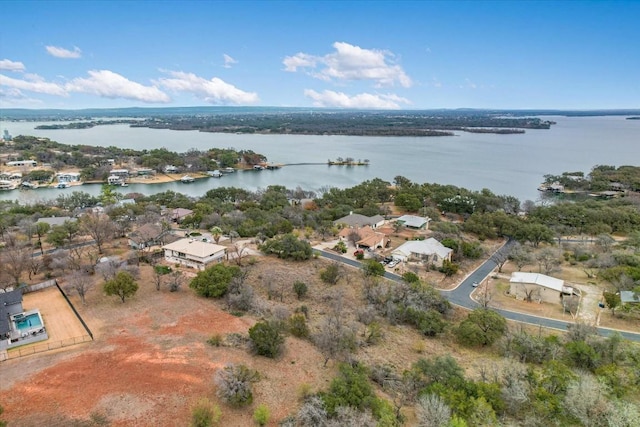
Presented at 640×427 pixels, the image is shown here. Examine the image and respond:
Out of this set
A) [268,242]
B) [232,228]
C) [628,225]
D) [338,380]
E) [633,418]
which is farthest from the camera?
[628,225]

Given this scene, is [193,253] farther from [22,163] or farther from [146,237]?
[22,163]

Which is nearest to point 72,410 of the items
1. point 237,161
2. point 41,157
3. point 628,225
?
point 628,225

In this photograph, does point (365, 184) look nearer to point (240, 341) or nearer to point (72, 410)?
point (240, 341)

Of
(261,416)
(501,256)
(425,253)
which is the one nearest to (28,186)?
(425,253)

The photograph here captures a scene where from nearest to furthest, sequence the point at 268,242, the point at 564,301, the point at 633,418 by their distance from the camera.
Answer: the point at 633,418
the point at 564,301
the point at 268,242

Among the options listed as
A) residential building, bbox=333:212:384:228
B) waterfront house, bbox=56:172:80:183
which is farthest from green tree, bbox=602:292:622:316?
waterfront house, bbox=56:172:80:183

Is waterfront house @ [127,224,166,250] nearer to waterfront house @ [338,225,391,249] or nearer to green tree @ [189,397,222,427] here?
waterfront house @ [338,225,391,249]
